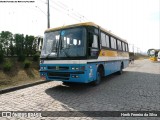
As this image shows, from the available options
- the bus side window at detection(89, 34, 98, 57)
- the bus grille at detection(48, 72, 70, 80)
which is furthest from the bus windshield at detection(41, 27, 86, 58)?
the bus grille at detection(48, 72, 70, 80)

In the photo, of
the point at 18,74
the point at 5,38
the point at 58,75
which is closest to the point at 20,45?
the point at 5,38

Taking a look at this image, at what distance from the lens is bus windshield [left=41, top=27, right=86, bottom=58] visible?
733cm

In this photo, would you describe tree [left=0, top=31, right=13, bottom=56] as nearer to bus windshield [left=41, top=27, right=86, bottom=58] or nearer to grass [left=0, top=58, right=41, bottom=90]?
grass [left=0, top=58, right=41, bottom=90]

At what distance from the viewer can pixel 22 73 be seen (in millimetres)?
16594

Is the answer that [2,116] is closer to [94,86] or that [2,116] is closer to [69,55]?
[69,55]

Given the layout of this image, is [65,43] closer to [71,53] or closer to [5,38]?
[71,53]

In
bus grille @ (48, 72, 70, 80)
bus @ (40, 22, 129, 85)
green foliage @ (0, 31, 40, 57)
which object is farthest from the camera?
green foliage @ (0, 31, 40, 57)

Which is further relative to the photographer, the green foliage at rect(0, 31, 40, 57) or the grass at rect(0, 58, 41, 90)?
the green foliage at rect(0, 31, 40, 57)

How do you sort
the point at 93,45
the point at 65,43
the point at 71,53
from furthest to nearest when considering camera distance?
the point at 93,45 < the point at 65,43 < the point at 71,53

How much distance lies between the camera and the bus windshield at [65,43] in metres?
7.33

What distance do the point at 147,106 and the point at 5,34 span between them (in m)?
27.4

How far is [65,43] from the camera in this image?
7590 mm

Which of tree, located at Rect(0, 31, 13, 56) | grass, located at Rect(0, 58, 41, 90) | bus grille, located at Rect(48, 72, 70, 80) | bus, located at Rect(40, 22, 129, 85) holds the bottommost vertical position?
grass, located at Rect(0, 58, 41, 90)

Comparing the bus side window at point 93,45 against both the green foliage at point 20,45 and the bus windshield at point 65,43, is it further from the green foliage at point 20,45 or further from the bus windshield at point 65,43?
the green foliage at point 20,45
